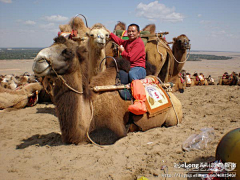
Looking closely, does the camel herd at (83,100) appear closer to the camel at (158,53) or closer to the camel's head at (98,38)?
the camel's head at (98,38)

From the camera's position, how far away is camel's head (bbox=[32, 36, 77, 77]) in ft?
9.00

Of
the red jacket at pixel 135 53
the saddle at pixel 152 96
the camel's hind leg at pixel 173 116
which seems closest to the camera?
the saddle at pixel 152 96

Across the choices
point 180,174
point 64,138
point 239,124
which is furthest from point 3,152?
point 239,124

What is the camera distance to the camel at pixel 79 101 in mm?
2932

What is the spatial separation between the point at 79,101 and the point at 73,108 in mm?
150

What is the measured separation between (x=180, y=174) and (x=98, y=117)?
155 cm

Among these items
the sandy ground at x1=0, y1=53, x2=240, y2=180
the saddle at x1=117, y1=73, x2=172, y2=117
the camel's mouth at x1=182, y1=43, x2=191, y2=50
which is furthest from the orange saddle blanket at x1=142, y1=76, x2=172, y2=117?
the camel's mouth at x1=182, y1=43, x2=191, y2=50

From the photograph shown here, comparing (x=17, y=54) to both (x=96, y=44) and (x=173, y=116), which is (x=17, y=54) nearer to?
(x=96, y=44)

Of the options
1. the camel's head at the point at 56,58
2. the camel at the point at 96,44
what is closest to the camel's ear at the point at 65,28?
the camel at the point at 96,44

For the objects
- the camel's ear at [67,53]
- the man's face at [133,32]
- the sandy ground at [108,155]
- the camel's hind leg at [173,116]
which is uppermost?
the man's face at [133,32]

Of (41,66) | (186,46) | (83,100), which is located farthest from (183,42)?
(41,66)

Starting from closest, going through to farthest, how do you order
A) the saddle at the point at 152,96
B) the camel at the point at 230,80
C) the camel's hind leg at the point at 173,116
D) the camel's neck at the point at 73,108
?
the camel's neck at the point at 73,108 < the saddle at the point at 152,96 < the camel's hind leg at the point at 173,116 < the camel at the point at 230,80

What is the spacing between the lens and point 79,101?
3.26 metres

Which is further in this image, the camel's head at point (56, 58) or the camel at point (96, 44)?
the camel at point (96, 44)
